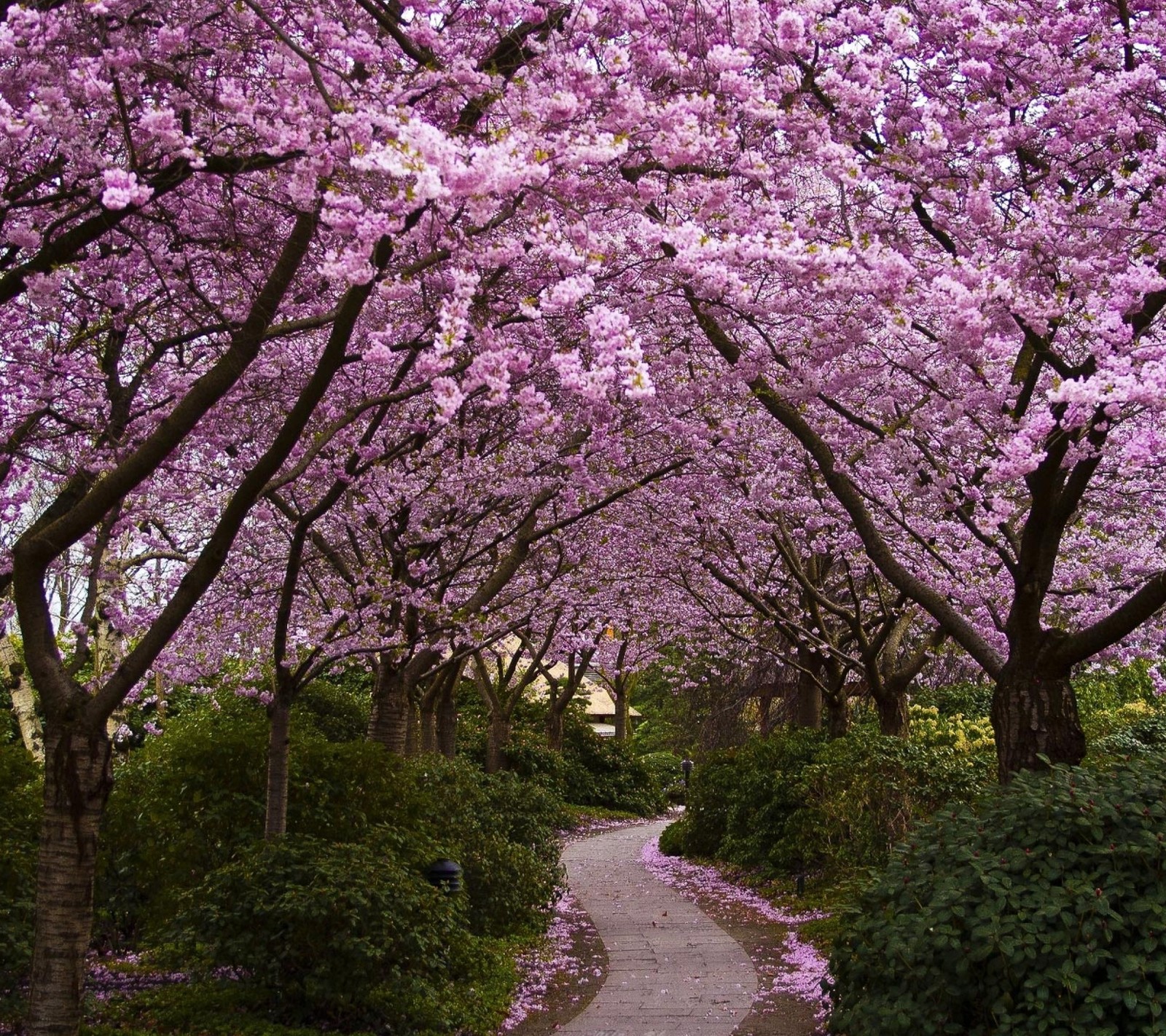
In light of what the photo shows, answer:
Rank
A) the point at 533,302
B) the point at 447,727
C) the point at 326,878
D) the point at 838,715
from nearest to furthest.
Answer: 1. the point at 533,302
2. the point at 326,878
3. the point at 838,715
4. the point at 447,727

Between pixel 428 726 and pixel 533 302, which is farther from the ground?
pixel 533 302

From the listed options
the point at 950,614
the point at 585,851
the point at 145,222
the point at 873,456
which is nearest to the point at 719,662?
the point at 585,851

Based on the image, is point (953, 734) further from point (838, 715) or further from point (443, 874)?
point (443, 874)

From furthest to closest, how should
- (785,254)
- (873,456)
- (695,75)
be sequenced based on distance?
(873,456) < (695,75) < (785,254)

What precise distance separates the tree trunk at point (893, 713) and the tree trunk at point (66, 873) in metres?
10.4

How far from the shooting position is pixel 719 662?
82.1 ft

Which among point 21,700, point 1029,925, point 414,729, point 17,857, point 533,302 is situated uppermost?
point 533,302

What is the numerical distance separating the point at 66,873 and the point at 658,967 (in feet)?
18.4

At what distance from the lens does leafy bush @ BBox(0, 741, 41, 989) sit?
240 inches

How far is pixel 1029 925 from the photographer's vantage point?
488 centimetres

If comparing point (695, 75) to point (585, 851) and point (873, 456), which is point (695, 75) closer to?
point (873, 456)

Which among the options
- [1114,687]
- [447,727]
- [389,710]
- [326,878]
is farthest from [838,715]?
[326,878]

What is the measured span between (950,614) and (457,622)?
4.16m

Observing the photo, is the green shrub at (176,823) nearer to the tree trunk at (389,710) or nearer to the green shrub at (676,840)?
the tree trunk at (389,710)
